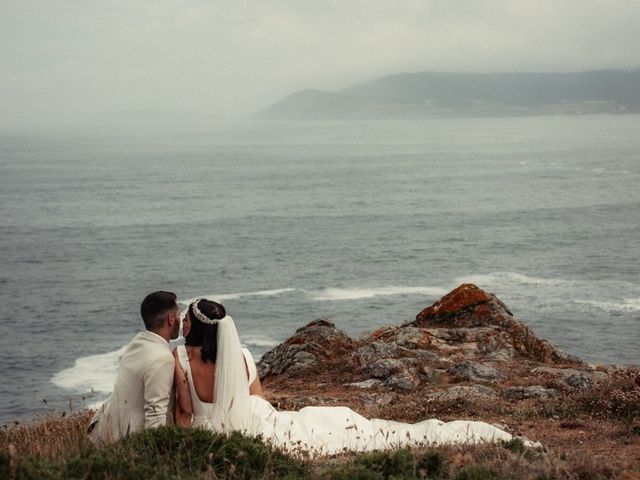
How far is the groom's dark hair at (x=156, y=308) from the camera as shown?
8.48 metres

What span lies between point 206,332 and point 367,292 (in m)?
63.9

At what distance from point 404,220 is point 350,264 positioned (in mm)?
28332

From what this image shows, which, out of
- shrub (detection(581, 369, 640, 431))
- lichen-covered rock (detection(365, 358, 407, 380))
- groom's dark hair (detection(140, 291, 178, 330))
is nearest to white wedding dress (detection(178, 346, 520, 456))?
groom's dark hair (detection(140, 291, 178, 330))

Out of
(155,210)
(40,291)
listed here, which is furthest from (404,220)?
(40,291)

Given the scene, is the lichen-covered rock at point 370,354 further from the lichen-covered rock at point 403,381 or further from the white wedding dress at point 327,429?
the white wedding dress at point 327,429

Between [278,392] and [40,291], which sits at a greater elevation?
[278,392]

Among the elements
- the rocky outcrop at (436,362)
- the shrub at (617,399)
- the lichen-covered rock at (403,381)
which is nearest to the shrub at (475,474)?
the shrub at (617,399)

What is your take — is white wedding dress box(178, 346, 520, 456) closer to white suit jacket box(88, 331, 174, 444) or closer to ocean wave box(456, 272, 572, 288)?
white suit jacket box(88, 331, 174, 444)

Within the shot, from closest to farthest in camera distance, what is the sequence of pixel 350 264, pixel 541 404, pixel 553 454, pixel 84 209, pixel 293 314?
pixel 553 454 → pixel 541 404 → pixel 293 314 → pixel 350 264 → pixel 84 209

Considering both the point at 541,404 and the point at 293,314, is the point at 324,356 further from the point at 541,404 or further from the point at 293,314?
the point at 293,314

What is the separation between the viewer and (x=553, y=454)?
9.12m

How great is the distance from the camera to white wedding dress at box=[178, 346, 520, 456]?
937cm

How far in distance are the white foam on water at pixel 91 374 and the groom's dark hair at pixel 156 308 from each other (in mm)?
42074

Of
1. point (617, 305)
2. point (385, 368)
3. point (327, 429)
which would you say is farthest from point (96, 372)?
point (327, 429)
